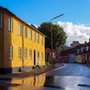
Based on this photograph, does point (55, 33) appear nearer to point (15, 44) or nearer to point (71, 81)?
point (15, 44)

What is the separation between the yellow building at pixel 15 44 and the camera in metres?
26.7

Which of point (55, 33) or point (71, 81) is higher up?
point (55, 33)

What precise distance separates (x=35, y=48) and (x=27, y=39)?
631 centimetres

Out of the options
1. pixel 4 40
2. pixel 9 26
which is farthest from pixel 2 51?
pixel 9 26

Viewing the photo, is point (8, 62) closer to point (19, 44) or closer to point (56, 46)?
point (19, 44)

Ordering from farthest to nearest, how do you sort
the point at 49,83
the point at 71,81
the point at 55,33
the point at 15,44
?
1. the point at 55,33
2. the point at 15,44
3. the point at 71,81
4. the point at 49,83

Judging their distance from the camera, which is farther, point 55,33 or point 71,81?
point 55,33

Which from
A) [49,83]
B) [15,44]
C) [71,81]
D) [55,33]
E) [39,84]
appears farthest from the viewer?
[55,33]

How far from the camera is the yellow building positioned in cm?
2673

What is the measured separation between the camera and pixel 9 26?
92.7ft

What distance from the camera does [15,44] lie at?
1188 inches

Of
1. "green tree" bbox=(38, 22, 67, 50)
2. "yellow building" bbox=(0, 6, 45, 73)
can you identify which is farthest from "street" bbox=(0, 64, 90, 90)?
"green tree" bbox=(38, 22, 67, 50)

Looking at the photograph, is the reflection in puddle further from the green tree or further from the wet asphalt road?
the green tree

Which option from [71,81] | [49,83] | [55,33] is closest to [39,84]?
[49,83]
